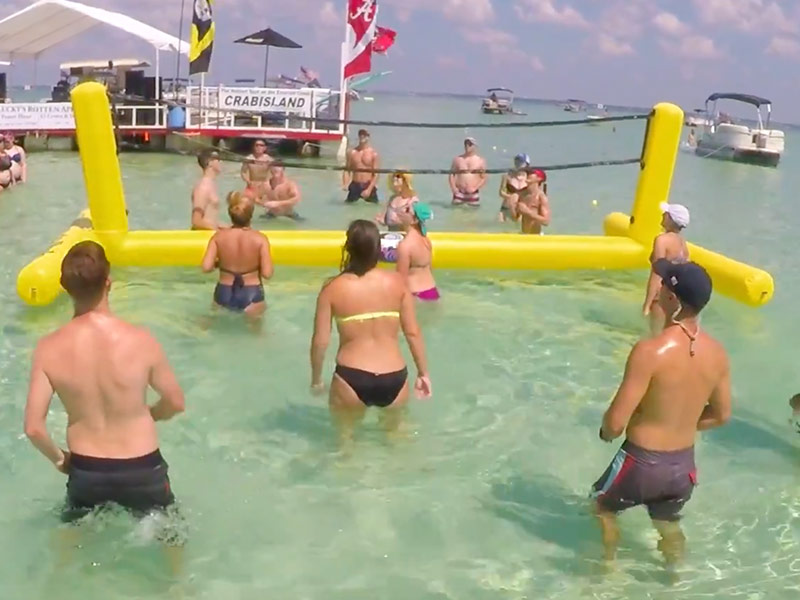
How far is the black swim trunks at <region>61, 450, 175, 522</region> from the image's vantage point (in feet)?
10.2

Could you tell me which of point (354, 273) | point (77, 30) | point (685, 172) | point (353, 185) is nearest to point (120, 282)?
point (354, 273)

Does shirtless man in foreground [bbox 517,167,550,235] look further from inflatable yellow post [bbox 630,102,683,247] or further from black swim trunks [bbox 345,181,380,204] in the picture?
black swim trunks [bbox 345,181,380,204]

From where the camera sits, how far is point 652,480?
133 inches

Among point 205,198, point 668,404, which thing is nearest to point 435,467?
point 668,404

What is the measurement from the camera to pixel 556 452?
15.8ft

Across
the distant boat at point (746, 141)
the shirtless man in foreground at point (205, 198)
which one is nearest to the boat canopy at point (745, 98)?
the distant boat at point (746, 141)

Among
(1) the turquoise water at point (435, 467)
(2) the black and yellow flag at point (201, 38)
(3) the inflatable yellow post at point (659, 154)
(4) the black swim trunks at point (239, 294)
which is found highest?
(2) the black and yellow flag at point (201, 38)

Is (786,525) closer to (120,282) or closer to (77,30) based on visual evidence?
(120,282)

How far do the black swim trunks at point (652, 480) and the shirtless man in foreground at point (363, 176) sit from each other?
10.6 meters

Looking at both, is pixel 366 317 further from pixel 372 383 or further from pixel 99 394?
pixel 99 394

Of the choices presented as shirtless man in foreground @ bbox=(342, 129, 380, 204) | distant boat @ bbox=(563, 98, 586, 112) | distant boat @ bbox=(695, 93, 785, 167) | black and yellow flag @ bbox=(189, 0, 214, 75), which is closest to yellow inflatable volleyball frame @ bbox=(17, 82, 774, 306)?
shirtless man in foreground @ bbox=(342, 129, 380, 204)

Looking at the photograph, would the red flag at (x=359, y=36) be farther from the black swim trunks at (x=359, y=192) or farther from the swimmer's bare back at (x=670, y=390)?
the swimmer's bare back at (x=670, y=390)

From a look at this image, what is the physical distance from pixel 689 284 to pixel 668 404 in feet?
1.54

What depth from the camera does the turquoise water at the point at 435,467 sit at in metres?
3.58
